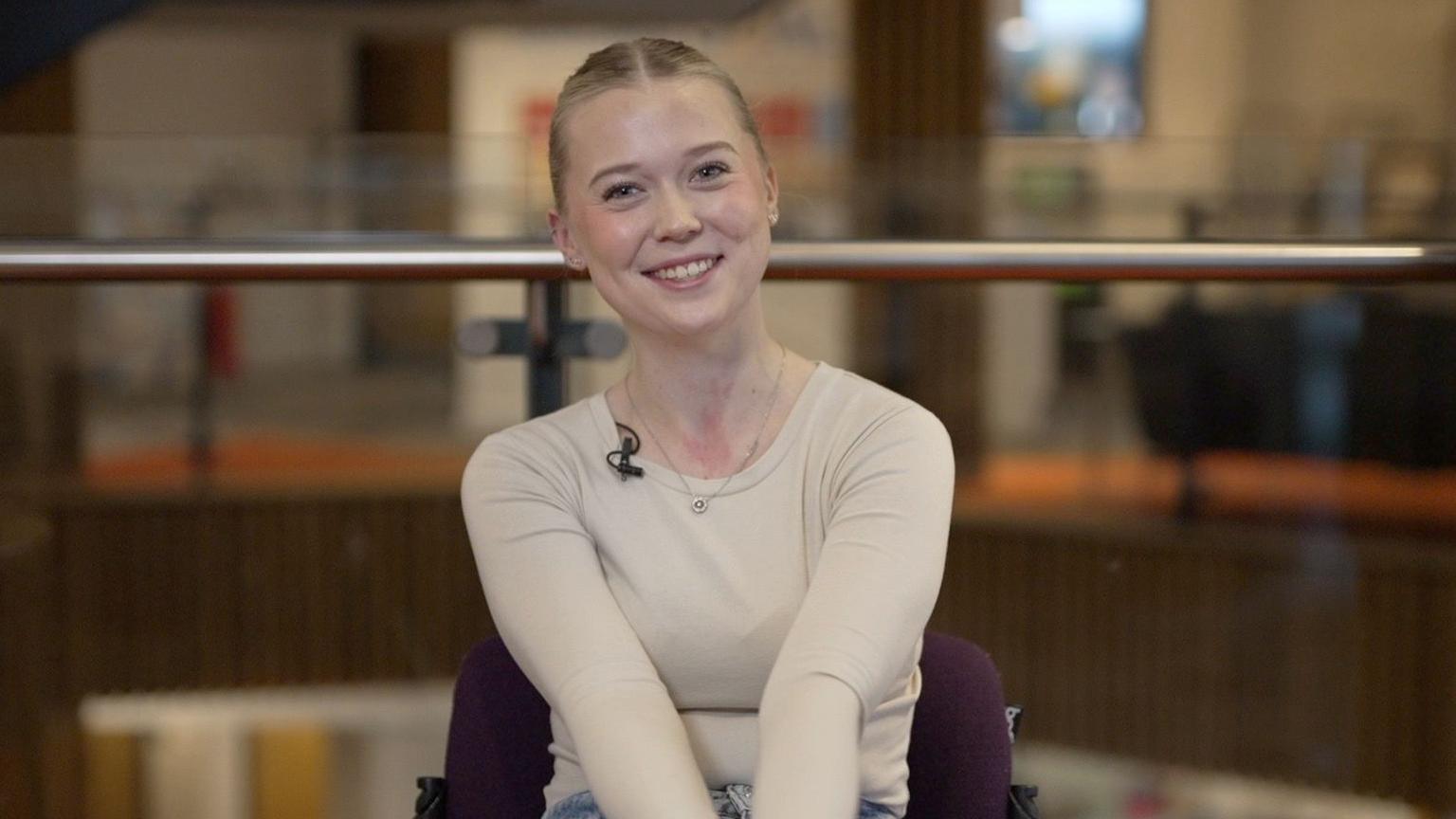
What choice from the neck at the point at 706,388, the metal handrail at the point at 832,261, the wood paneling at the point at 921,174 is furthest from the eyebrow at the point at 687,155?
the wood paneling at the point at 921,174

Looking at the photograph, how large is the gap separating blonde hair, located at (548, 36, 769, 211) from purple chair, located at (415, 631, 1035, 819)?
456 millimetres

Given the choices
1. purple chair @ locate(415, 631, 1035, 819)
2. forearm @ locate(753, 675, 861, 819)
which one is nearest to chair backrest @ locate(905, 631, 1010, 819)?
purple chair @ locate(415, 631, 1035, 819)

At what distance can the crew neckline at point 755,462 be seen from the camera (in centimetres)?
156

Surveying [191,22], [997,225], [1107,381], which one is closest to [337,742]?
[1107,381]

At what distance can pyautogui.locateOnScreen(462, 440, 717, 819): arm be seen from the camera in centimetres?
141

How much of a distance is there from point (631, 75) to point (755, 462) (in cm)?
36

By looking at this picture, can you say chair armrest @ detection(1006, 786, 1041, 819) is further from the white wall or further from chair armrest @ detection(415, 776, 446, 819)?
the white wall

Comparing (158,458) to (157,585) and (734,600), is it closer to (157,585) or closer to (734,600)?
(157,585)

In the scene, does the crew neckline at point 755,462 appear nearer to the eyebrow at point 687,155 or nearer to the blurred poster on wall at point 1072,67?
the eyebrow at point 687,155

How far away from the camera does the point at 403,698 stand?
2887 millimetres

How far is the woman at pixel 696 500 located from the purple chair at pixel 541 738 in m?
0.07

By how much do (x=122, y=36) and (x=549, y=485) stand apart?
9493 mm

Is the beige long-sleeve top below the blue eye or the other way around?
below

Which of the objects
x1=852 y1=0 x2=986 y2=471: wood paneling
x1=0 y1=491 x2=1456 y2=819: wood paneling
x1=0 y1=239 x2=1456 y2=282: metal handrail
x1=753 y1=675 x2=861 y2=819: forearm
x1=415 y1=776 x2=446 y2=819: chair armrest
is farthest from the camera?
x1=852 y1=0 x2=986 y2=471: wood paneling
